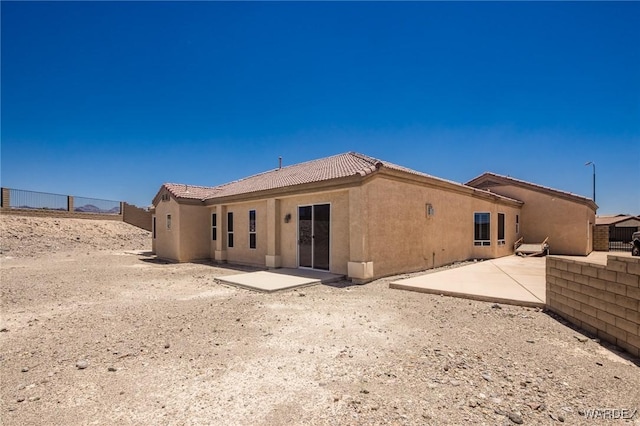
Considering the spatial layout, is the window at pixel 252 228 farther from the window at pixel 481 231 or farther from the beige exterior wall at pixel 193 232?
the window at pixel 481 231

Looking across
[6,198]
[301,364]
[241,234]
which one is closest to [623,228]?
[241,234]

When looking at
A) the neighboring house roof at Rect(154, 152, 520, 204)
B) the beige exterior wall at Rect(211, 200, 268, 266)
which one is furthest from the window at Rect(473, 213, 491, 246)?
the beige exterior wall at Rect(211, 200, 268, 266)

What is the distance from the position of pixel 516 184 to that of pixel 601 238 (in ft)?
25.5

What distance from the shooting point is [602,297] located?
16.7 feet

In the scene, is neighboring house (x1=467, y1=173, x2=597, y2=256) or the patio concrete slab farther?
neighboring house (x1=467, y1=173, x2=597, y2=256)

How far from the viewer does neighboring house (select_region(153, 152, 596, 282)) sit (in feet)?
34.8

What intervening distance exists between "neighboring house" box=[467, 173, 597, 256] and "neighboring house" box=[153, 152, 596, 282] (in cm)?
8

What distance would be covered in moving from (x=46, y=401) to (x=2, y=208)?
32330 millimetres

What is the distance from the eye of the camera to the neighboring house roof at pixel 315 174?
11.1m

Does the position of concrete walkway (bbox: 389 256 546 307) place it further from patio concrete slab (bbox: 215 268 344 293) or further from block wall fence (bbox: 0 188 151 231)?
block wall fence (bbox: 0 188 151 231)

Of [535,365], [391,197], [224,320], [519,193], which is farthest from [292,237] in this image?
[519,193]

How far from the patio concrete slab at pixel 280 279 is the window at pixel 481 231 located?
9.46 meters

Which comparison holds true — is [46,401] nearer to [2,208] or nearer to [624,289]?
[624,289]

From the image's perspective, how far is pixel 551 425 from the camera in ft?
9.71
